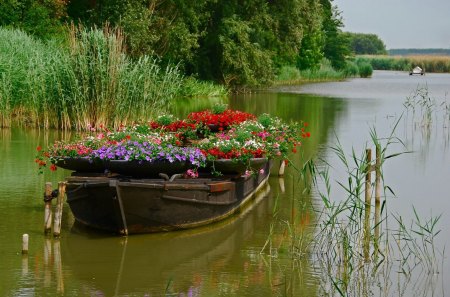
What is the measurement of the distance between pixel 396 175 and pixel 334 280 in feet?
32.0

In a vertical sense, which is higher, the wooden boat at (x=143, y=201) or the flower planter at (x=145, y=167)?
the flower planter at (x=145, y=167)

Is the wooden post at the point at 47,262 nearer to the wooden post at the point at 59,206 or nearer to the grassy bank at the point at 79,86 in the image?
the wooden post at the point at 59,206

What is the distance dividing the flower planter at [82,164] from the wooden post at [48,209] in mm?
911

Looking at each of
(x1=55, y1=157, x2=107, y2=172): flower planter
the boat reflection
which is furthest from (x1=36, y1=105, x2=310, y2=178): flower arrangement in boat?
the boat reflection

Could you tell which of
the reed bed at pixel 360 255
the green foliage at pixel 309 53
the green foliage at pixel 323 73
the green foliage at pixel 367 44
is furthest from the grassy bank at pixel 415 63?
the reed bed at pixel 360 255

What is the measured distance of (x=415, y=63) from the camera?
386ft

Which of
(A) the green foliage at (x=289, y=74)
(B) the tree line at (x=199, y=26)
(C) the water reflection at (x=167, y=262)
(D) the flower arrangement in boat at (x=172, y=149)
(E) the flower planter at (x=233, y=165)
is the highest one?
(B) the tree line at (x=199, y=26)

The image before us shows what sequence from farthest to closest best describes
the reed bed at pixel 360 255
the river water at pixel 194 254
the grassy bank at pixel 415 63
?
the grassy bank at pixel 415 63, the reed bed at pixel 360 255, the river water at pixel 194 254

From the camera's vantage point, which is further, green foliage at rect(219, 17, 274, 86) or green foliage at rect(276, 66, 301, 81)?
green foliage at rect(276, 66, 301, 81)

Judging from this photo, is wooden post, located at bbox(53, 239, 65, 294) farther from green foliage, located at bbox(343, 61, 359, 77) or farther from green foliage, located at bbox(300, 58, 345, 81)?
green foliage, located at bbox(343, 61, 359, 77)

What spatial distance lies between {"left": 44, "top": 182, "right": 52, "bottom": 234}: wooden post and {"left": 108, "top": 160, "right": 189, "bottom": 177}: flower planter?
1053mm

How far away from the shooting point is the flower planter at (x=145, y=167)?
12.7 meters

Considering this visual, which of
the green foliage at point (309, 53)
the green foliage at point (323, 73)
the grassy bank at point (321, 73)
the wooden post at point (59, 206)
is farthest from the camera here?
the green foliage at point (323, 73)

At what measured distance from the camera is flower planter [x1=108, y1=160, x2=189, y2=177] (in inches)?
502
